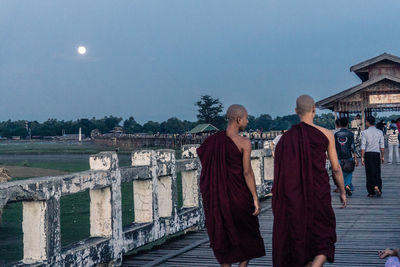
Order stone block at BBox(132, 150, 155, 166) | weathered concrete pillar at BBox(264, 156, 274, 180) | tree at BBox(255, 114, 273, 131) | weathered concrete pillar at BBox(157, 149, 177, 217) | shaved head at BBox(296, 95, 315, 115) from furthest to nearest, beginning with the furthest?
tree at BBox(255, 114, 273, 131), weathered concrete pillar at BBox(264, 156, 274, 180), weathered concrete pillar at BBox(157, 149, 177, 217), stone block at BBox(132, 150, 155, 166), shaved head at BBox(296, 95, 315, 115)

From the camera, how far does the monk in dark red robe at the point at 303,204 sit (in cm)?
480

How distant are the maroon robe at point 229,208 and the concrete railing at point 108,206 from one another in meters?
Result: 1.34

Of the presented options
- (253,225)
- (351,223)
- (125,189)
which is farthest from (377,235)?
(125,189)

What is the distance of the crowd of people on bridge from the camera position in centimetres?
481

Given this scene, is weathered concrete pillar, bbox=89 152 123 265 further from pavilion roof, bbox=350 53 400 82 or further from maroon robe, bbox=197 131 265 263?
pavilion roof, bbox=350 53 400 82

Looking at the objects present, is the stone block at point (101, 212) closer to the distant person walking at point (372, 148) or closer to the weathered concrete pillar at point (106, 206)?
the weathered concrete pillar at point (106, 206)

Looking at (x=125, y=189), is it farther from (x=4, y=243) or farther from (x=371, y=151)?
(x=371, y=151)

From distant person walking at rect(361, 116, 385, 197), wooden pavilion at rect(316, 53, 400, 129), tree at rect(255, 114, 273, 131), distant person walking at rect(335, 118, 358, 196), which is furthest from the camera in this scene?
tree at rect(255, 114, 273, 131)

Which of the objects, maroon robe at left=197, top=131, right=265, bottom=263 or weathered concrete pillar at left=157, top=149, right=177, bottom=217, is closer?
maroon robe at left=197, top=131, right=265, bottom=263

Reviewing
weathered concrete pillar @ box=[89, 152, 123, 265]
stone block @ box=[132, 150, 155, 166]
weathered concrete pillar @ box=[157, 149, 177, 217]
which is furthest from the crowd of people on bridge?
weathered concrete pillar @ box=[157, 149, 177, 217]

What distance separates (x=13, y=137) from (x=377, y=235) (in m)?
168

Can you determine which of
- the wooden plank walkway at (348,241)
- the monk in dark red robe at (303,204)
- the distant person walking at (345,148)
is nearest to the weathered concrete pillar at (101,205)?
the wooden plank walkway at (348,241)

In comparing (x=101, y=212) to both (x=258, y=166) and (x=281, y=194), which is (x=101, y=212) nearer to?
(x=281, y=194)

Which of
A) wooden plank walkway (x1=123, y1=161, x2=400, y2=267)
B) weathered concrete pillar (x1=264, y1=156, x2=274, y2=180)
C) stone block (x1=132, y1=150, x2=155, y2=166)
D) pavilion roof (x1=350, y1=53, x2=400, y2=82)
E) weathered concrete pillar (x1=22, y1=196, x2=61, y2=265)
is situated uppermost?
pavilion roof (x1=350, y1=53, x2=400, y2=82)
